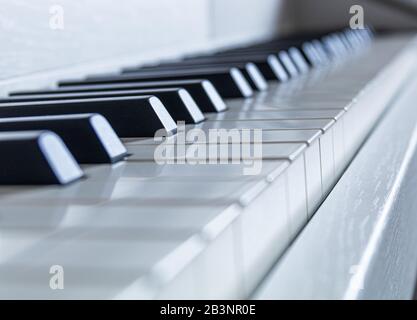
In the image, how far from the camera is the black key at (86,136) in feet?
1.88

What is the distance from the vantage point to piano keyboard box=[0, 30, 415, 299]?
1.07ft

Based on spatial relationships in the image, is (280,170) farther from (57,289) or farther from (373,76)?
(373,76)

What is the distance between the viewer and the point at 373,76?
1205mm

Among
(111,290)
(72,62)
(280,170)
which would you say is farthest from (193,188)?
(72,62)

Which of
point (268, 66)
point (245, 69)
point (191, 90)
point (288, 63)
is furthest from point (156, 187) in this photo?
point (288, 63)

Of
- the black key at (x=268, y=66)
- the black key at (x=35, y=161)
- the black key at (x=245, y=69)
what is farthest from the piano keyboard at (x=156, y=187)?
the black key at (x=268, y=66)

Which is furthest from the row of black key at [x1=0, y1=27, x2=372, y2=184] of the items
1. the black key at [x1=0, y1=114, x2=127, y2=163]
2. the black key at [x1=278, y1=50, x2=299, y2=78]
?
the black key at [x1=278, y1=50, x2=299, y2=78]

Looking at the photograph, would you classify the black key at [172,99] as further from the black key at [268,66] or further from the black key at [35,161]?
the black key at [268,66]

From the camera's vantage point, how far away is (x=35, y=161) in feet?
1.64

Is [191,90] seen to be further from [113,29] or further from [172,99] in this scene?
[113,29]

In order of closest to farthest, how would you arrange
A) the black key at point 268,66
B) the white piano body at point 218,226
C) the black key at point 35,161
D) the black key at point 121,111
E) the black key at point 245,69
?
the white piano body at point 218,226
the black key at point 35,161
the black key at point 121,111
the black key at point 245,69
the black key at point 268,66

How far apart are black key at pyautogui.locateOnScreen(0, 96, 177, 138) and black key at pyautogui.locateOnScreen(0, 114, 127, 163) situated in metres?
0.09

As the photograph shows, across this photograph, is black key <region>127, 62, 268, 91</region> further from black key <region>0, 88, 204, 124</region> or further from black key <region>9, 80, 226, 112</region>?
black key <region>0, 88, 204, 124</region>
